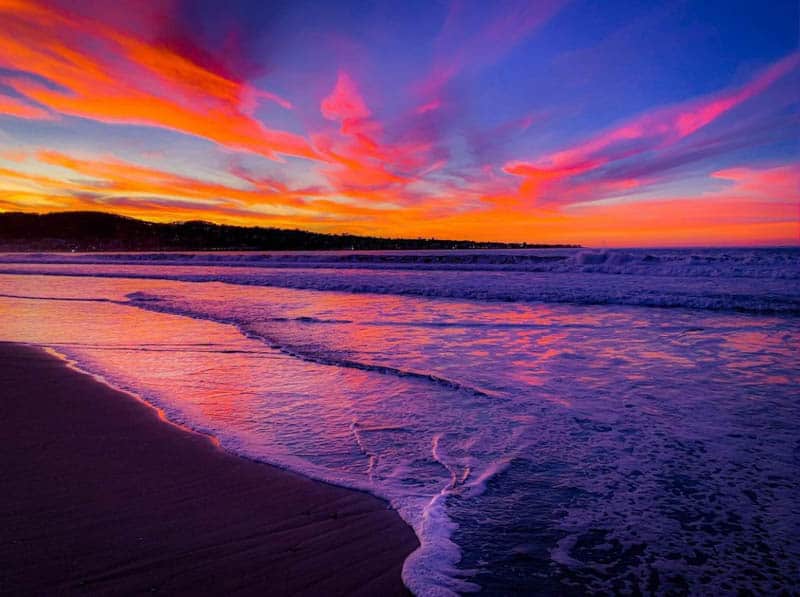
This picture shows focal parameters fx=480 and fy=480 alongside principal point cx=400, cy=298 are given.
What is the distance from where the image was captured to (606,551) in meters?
2.29

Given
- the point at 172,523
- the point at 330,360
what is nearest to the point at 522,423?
the point at 172,523

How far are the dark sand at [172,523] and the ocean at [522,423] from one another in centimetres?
21

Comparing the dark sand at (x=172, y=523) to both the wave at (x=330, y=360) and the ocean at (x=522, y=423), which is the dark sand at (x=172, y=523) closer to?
the ocean at (x=522, y=423)

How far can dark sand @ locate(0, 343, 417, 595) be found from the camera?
6.71 feet

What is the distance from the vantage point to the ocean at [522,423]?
227 cm

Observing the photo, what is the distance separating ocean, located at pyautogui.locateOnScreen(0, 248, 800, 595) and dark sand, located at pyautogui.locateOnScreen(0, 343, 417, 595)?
21 centimetres

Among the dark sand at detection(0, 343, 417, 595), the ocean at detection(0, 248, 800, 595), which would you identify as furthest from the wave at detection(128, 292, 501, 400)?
the dark sand at detection(0, 343, 417, 595)

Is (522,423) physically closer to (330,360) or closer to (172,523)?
(172,523)

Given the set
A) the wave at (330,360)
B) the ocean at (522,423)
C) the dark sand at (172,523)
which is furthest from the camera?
the wave at (330,360)

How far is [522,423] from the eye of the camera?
13.0 ft

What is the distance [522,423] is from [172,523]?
265 centimetres

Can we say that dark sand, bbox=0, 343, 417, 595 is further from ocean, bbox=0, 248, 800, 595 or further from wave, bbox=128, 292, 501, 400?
wave, bbox=128, 292, 501, 400

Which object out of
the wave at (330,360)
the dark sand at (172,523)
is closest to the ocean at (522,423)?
the wave at (330,360)

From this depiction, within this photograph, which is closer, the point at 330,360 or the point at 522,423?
the point at 522,423
